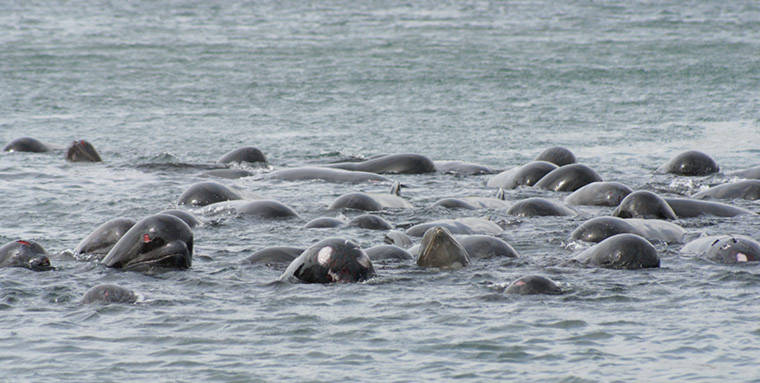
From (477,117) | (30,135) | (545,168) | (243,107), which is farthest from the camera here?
(243,107)

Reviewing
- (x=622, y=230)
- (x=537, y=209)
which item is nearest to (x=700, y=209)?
(x=537, y=209)

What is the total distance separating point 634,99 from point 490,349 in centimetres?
1714

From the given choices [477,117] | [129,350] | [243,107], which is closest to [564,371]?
[129,350]

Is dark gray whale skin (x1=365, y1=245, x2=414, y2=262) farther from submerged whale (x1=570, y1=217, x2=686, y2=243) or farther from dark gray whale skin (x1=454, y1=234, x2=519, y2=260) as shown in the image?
submerged whale (x1=570, y1=217, x2=686, y2=243)

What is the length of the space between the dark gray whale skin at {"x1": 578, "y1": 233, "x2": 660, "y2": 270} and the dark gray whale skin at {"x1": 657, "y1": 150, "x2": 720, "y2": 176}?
6.63 metres

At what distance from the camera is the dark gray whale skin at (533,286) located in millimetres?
9688

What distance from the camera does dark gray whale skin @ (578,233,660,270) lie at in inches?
416

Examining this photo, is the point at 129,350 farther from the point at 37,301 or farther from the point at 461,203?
the point at 461,203

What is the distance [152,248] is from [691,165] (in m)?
9.39

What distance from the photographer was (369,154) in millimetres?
19156

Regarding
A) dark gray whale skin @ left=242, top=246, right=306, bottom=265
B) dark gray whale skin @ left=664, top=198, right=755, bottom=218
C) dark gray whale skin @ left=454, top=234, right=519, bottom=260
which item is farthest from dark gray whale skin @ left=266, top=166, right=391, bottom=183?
dark gray whale skin @ left=242, top=246, right=306, bottom=265

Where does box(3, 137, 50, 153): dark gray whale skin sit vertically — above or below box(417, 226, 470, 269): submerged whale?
below

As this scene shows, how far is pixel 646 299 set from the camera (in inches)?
380

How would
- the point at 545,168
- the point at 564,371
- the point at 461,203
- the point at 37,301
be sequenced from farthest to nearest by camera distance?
the point at 545,168 → the point at 461,203 → the point at 37,301 → the point at 564,371
